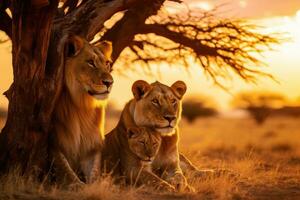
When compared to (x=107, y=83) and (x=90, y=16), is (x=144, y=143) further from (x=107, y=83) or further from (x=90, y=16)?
(x=90, y=16)

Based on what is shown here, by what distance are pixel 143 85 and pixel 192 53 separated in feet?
14.7

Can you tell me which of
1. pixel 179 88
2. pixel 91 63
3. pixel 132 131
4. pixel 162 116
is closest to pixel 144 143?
pixel 132 131

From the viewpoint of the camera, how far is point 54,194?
7938mm

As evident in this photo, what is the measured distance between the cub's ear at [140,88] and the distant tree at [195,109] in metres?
29.9

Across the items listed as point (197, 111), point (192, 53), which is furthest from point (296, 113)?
point (192, 53)

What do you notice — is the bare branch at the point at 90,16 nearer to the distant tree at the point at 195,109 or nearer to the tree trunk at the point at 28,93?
the tree trunk at the point at 28,93

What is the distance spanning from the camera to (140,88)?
920 centimetres

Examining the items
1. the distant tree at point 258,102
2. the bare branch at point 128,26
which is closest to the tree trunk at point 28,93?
the bare branch at point 128,26

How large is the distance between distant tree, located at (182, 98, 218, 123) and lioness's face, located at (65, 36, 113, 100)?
30450 millimetres

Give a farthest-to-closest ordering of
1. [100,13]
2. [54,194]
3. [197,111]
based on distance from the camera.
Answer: [197,111] < [100,13] < [54,194]

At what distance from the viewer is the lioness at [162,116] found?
29.1ft

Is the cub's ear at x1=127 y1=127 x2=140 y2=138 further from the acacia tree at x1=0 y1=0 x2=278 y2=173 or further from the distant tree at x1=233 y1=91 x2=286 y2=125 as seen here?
the distant tree at x1=233 y1=91 x2=286 y2=125

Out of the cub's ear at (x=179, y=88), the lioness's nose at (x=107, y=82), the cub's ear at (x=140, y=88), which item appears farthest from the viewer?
the cub's ear at (x=179, y=88)

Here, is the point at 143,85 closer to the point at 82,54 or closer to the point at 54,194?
the point at 82,54
